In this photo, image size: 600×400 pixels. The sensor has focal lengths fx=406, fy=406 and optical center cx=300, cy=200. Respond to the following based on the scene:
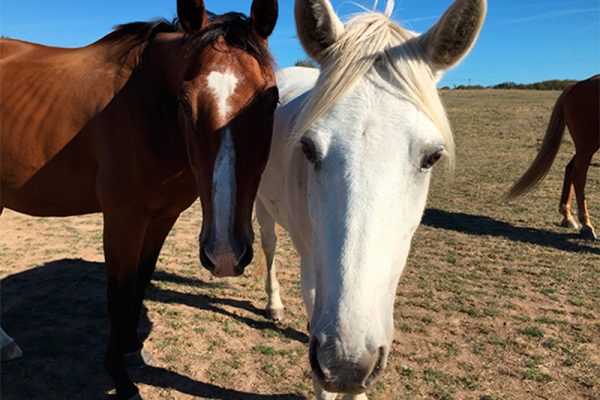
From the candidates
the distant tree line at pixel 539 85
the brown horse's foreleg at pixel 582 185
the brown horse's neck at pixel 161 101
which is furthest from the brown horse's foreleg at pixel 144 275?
the distant tree line at pixel 539 85

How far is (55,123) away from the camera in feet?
7.83

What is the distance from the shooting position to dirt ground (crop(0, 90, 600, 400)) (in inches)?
106

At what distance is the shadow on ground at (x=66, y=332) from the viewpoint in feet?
8.66

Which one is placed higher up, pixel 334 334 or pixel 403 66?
pixel 403 66

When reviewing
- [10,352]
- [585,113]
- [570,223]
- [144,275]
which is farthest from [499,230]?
[10,352]

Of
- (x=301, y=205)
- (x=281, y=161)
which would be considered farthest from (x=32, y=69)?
(x=301, y=205)

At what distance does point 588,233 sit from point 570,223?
0.43 m

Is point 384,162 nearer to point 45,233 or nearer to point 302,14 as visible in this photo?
point 302,14

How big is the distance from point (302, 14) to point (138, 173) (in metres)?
1.26

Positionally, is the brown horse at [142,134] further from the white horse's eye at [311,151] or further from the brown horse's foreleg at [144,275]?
the white horse's eye at [311,151]

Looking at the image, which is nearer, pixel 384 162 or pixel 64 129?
pixel 384 162

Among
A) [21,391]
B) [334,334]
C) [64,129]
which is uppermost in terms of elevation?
[64,129]

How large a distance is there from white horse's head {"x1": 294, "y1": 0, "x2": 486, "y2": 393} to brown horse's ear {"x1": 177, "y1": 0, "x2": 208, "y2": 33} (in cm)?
72

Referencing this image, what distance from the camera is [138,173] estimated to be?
2215 millimetres
